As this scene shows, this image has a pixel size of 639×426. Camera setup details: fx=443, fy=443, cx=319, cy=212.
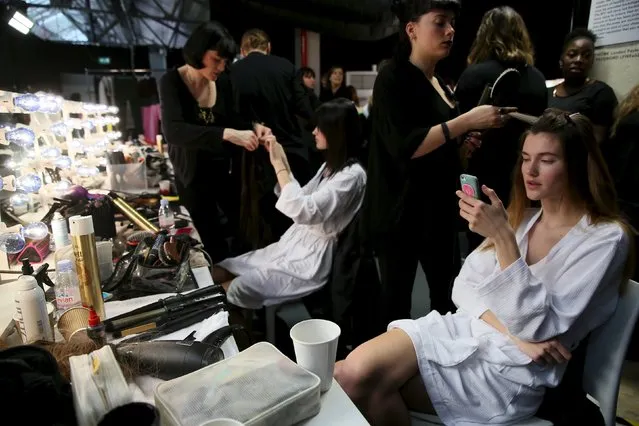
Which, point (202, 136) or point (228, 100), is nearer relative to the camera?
point (202, 136)

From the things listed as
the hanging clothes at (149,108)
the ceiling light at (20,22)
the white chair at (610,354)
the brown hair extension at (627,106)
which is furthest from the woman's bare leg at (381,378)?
the hanging clothes at (149,108)

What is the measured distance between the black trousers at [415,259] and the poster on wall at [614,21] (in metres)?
1.41

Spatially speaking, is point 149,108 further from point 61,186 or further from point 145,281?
point 145,281

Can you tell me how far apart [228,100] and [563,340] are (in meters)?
1.93

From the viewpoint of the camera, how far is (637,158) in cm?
202

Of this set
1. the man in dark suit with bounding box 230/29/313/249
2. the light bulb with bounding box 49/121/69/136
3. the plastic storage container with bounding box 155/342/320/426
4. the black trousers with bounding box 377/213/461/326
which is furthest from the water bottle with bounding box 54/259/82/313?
the man in dark suit with bounding box 230/29/313/249

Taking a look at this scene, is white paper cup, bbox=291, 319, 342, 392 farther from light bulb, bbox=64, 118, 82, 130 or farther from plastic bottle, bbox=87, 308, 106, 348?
light bulb, bbox=64, 118, 82, 130

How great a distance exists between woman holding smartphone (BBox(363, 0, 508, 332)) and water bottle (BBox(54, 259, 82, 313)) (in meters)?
1.07

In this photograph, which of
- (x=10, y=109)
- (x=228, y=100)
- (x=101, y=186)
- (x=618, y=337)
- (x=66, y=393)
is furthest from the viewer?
(x=101, y=186)

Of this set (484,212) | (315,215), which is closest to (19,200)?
(315,215)

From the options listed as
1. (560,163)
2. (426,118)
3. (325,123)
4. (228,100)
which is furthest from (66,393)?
(228,100)

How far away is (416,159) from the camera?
5.70 ft

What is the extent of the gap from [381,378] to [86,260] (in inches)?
32.2

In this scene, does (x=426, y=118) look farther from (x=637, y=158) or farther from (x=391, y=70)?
(x=637, y=158)
